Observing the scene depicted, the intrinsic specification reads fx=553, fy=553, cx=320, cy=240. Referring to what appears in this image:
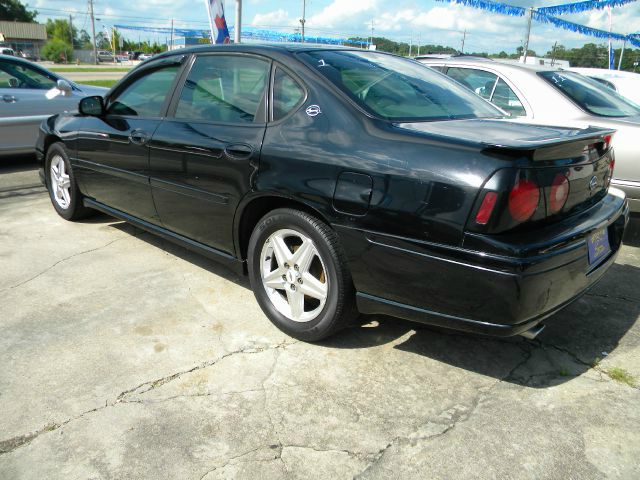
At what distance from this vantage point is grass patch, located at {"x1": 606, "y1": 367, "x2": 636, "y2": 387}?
8.89 feet

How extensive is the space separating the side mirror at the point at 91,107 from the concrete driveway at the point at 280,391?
1.32 metres

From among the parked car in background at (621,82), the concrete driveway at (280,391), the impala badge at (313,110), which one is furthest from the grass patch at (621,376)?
the parked car in background at (621,82)

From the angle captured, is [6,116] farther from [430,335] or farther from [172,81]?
[430,335]

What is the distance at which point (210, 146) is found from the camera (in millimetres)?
3250

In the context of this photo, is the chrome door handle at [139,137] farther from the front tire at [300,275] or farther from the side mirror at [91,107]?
the front tire at [300,275]

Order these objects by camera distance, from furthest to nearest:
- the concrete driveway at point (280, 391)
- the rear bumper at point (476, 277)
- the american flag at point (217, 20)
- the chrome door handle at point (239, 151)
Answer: the american flag at point (217, 20) < the chrome door handle at point (239, 151) < the rear bumper at point (476, 277) < the concrete driveway at point (280, 391)

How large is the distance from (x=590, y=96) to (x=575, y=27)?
53.2ft

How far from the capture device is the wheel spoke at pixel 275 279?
3.05 metres

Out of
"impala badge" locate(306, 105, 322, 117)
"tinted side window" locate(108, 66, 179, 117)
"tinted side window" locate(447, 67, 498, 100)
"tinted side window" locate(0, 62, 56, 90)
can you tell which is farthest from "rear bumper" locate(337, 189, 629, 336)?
"tinted side window" locate(0, 62, 56, 90)

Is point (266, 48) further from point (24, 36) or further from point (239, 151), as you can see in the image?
point (24, 36)

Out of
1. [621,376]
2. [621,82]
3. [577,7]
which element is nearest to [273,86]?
[621,376]

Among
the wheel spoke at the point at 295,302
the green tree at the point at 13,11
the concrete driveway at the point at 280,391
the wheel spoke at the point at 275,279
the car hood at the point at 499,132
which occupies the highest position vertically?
the green tree at the point at 13,11

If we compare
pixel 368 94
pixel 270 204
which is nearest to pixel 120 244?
pixel 270 204

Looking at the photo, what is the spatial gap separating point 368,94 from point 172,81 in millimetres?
1566
